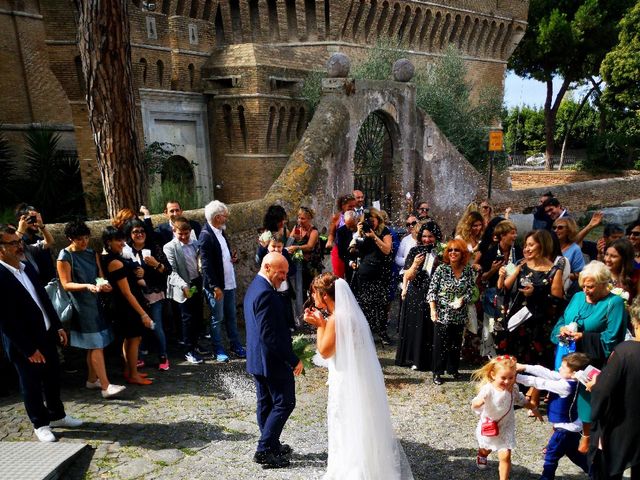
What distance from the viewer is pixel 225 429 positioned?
4.36 meters

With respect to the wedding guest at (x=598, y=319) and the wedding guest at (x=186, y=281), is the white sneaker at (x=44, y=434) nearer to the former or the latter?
the wedding guest at (x=186, y=281)

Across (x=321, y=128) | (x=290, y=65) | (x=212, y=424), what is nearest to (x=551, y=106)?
(x=290, y=65)

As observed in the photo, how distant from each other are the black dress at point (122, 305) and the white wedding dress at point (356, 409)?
2.44 metres

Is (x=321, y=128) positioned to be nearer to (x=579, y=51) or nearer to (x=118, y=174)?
(x=118, y=174)

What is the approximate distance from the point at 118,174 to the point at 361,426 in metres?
5.88

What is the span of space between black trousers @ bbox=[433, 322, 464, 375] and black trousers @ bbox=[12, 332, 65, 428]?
3.63 meters

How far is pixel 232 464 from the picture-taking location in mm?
3846

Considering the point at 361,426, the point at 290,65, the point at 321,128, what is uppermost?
the point at 290,65

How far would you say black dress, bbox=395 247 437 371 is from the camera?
17.7 ft

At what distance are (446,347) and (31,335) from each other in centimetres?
390

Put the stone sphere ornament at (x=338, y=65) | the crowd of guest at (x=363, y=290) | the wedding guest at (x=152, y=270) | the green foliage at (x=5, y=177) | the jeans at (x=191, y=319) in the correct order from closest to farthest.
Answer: the crowd of guest at (x=363, y=290)
the wedding guest at (x=152, y=270)
the jeans at (x=191, y=319)
the stone sphere ornament at (x=338, y=65)
the green foliage at (x=5, y=177)

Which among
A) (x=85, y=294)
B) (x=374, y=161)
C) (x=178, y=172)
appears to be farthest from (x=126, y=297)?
(x=178, y=172)

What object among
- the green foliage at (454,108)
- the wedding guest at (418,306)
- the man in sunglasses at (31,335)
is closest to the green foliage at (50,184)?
the man in sunglasses at (31,335)

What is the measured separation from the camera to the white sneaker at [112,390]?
15.7 ft
